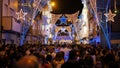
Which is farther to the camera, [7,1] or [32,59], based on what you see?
[7,1]

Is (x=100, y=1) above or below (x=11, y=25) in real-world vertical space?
above

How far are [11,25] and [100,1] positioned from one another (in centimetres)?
1872

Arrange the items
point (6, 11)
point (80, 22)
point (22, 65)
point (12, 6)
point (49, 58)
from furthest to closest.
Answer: point (80, 22), point (12, 6), point (6, 11), point (49, 58), point (22, 65)

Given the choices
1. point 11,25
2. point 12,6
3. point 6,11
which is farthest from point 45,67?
point 12,6

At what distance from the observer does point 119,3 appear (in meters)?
50.5

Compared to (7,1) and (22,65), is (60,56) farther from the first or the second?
(7,1)

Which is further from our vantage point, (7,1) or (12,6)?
(12,6)

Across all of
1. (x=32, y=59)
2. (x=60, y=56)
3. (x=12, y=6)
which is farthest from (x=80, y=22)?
(x=32, y=59)

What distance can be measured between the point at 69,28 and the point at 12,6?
86853mm

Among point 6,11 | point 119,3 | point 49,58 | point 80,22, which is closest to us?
point 49,58

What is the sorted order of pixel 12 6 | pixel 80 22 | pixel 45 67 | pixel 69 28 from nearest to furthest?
1. pixel 45 67
2. pixel 12 6
3. pixel 80 22
4. pixel 69 28

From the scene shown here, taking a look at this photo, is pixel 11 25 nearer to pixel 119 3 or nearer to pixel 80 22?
pixel 119 3

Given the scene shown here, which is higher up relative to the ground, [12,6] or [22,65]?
[12,6]

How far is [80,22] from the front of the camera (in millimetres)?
121938
